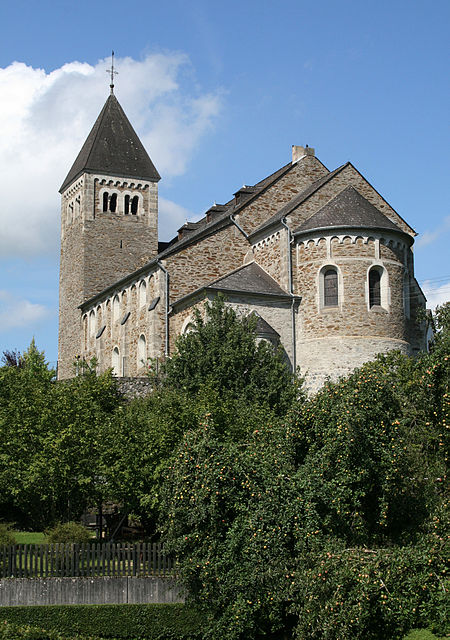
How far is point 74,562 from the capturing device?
20.0 metres

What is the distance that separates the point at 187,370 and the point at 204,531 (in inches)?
534

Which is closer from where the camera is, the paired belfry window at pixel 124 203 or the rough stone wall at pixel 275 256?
the rough stone wall at pixel 275 256

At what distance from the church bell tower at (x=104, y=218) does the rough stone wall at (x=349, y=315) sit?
1959 cm

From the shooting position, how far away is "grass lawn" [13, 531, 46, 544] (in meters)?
23.5

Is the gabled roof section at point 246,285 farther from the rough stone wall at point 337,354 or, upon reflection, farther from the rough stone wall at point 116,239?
the rough stone wall at point 116,239

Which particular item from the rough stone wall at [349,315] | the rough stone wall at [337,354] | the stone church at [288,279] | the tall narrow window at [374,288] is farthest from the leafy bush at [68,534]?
the tall narrow window at [374,288]

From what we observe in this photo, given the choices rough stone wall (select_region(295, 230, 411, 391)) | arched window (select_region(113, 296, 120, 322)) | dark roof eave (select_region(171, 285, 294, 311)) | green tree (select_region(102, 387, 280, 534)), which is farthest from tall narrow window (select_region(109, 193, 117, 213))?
green tree (select_region(102, 387, 280, 534))

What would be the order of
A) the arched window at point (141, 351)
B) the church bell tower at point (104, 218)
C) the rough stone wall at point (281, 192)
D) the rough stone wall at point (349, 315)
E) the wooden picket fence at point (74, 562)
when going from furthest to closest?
the church bell tower at point (104, 218) < the rough stone wall at point (281, 192) < the arched window at point (141, 351) < the rough stone wall at point (349, 315) < the wooden picket fence at point (74, 562)

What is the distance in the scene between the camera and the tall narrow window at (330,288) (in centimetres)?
3703

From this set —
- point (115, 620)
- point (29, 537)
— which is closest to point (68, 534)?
point (29, 537)

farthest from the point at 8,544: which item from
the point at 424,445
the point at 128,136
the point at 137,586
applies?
the point at 128,136

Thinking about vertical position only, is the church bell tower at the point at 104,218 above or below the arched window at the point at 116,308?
above

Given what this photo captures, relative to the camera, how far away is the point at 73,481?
25188 mm

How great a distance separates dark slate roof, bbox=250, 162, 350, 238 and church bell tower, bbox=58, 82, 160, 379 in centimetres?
1429
